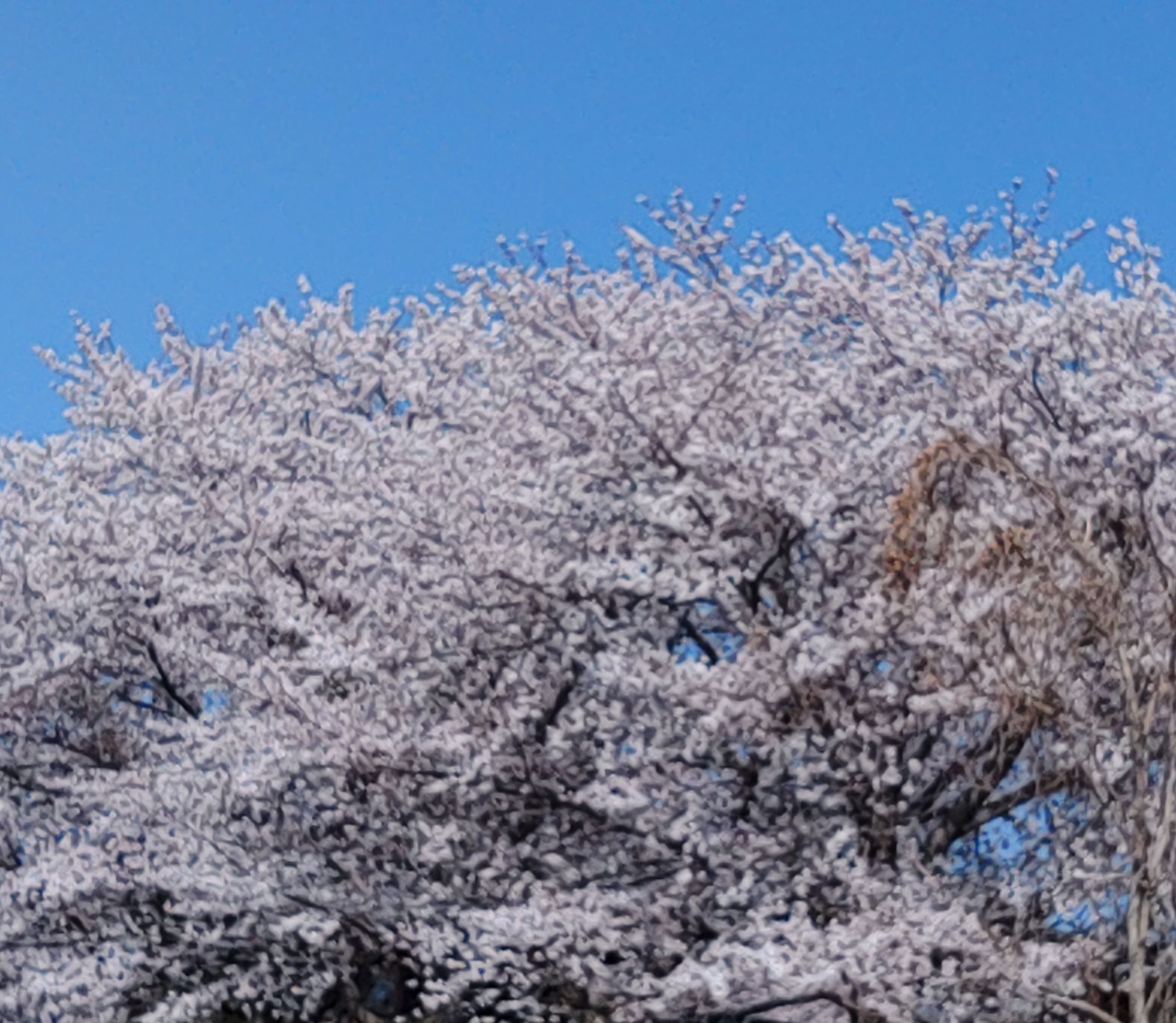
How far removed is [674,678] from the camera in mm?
12320

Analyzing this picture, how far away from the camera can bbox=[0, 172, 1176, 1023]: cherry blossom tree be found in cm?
1188

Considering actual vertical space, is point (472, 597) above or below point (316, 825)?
above

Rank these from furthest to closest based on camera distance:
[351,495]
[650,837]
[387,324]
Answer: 1. [387,324]
2. [351,495]
3. [650,837]

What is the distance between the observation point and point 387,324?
18.5 meters

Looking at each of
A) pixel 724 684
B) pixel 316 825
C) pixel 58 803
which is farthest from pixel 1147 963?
pixel 58 803

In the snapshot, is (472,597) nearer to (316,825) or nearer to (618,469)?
(618,469)

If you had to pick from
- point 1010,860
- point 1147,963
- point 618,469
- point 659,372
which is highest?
point 659,372

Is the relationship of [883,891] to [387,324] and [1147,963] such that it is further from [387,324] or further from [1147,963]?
[387,324]

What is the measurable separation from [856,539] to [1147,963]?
3.59 metres

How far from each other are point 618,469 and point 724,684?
78.1 inches

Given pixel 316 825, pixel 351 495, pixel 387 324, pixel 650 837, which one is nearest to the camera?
pixel 650 837

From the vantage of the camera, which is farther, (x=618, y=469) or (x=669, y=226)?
(x=669, y=226)

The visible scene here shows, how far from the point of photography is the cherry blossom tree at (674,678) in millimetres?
11883

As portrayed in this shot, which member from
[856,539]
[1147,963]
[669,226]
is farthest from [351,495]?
[1147,963]
